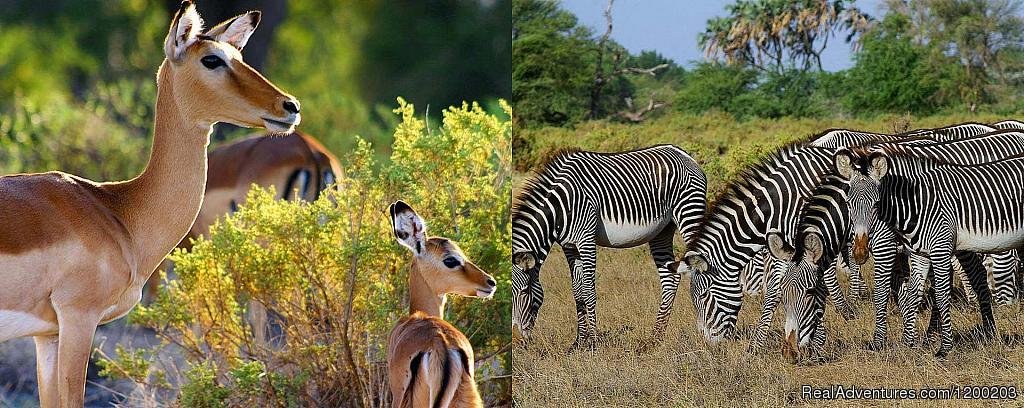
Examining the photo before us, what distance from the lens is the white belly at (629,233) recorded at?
18.4ft

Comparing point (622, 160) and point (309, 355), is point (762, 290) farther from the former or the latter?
point (309, 355)

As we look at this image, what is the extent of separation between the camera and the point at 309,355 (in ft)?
19.5

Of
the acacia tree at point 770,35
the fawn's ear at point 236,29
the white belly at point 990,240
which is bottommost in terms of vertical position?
the white belly at point 990,240

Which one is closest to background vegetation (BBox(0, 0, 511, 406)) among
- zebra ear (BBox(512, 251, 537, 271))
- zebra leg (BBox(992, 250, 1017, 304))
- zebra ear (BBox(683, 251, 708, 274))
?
zebra ear (BBox(512, 251, 537, 271))

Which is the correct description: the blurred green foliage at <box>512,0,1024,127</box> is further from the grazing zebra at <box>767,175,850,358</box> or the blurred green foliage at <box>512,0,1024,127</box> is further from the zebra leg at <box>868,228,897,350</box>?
the zebra leg at <box>868,228,897,350</box>

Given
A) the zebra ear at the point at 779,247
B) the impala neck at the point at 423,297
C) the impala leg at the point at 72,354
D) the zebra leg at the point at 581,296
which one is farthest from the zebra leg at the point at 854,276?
the impala leg at the point at 72,354

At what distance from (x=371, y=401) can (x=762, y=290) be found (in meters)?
1.83

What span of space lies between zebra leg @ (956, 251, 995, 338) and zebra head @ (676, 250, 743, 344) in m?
0.94

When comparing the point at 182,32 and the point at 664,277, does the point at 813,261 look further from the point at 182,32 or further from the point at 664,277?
the point at 182,32

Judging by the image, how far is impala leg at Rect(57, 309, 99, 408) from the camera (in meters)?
4.11

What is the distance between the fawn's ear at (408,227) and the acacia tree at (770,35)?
1533 millimetres

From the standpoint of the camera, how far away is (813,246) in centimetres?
529

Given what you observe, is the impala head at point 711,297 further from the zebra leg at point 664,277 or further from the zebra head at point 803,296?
the zebra head at point 803,296

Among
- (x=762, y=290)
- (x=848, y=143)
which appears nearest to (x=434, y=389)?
(x=762, y=290)
